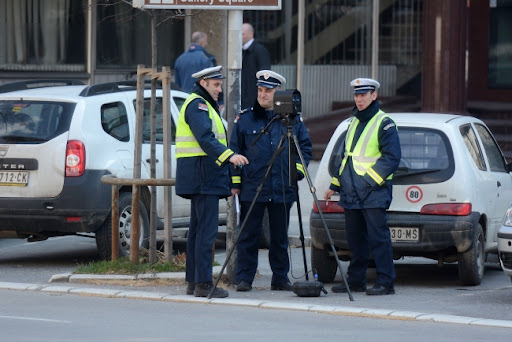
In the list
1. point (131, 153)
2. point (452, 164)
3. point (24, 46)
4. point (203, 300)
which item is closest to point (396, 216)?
point (452, 164)

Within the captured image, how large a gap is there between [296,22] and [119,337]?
1535 centimetres

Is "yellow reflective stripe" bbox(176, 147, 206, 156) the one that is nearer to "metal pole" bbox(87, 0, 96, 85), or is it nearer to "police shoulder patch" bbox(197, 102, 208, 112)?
"police shoulder patch" bbox(197, 102, 208, 112)

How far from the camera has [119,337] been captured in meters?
8.52

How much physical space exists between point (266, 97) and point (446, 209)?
1.85 meters

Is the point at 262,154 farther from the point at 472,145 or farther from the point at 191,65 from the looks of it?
the point at 191,65

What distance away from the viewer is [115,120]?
12.7 metres

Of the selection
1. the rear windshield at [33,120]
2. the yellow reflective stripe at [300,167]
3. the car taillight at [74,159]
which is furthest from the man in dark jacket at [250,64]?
the yellow reflective stripe at [300,167]

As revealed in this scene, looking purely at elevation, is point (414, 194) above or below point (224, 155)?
below

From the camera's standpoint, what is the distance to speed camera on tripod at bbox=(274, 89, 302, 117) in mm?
10438

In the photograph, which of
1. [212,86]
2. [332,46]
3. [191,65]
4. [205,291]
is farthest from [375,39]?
[205,291]

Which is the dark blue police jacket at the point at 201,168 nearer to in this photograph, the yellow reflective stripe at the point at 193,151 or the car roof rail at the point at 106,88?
the yellow reflective stripe at the point at 193,151

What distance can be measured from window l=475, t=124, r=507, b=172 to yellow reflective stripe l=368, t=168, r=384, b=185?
1862 mm

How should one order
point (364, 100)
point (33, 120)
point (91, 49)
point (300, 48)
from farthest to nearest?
point (300, 48), point (91, 49), point (33, 120), point (364, 100)

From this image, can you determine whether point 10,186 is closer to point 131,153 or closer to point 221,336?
point 131,153
